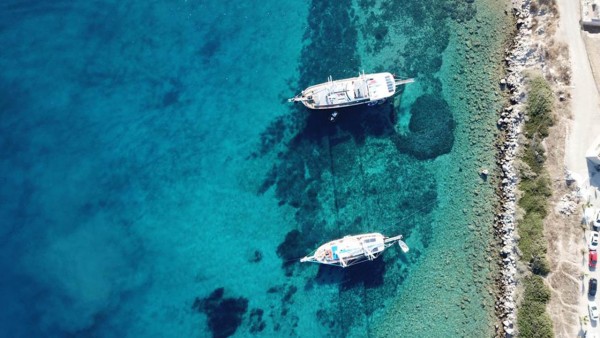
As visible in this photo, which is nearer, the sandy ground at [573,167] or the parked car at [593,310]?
the parked car at [593,310]

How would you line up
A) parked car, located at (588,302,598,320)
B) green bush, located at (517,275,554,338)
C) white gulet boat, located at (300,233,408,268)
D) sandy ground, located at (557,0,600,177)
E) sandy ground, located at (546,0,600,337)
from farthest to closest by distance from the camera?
white gulet boat, located at (300,233,408,268), sandy ground, located at (557,0,600,177), green bush, located at (517,275,554,338), sandy ground, located at (546,0,600,337), parked car, located at (588,302,598,320)

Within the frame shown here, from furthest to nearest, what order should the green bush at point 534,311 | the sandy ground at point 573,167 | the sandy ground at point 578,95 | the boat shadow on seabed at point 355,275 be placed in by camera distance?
the boat shadow on seabed at point 355,275 → the sandy ground at point 578,95 → the green bush at point 534,311 → the sandy ground at point 573,167

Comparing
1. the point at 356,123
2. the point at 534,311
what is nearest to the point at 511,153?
the point at 534,311

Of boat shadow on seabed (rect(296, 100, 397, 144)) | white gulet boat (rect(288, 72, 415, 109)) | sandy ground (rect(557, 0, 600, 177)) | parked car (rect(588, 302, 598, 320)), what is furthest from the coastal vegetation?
white gulet boat (rect(288, 72, 415, 109))

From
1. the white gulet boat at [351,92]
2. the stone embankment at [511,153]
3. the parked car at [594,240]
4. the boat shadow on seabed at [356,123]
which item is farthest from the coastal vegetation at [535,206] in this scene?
the white gulet boat at [351,92]

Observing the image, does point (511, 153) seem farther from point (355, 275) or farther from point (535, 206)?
point (355, 275)

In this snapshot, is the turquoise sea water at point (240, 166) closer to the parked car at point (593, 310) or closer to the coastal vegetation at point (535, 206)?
the coastal vegetation at point (535, 206)

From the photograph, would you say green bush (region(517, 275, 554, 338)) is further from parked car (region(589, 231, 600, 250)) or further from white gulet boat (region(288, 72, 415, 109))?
white gulet boat (region(288, 72, 415, 109))
